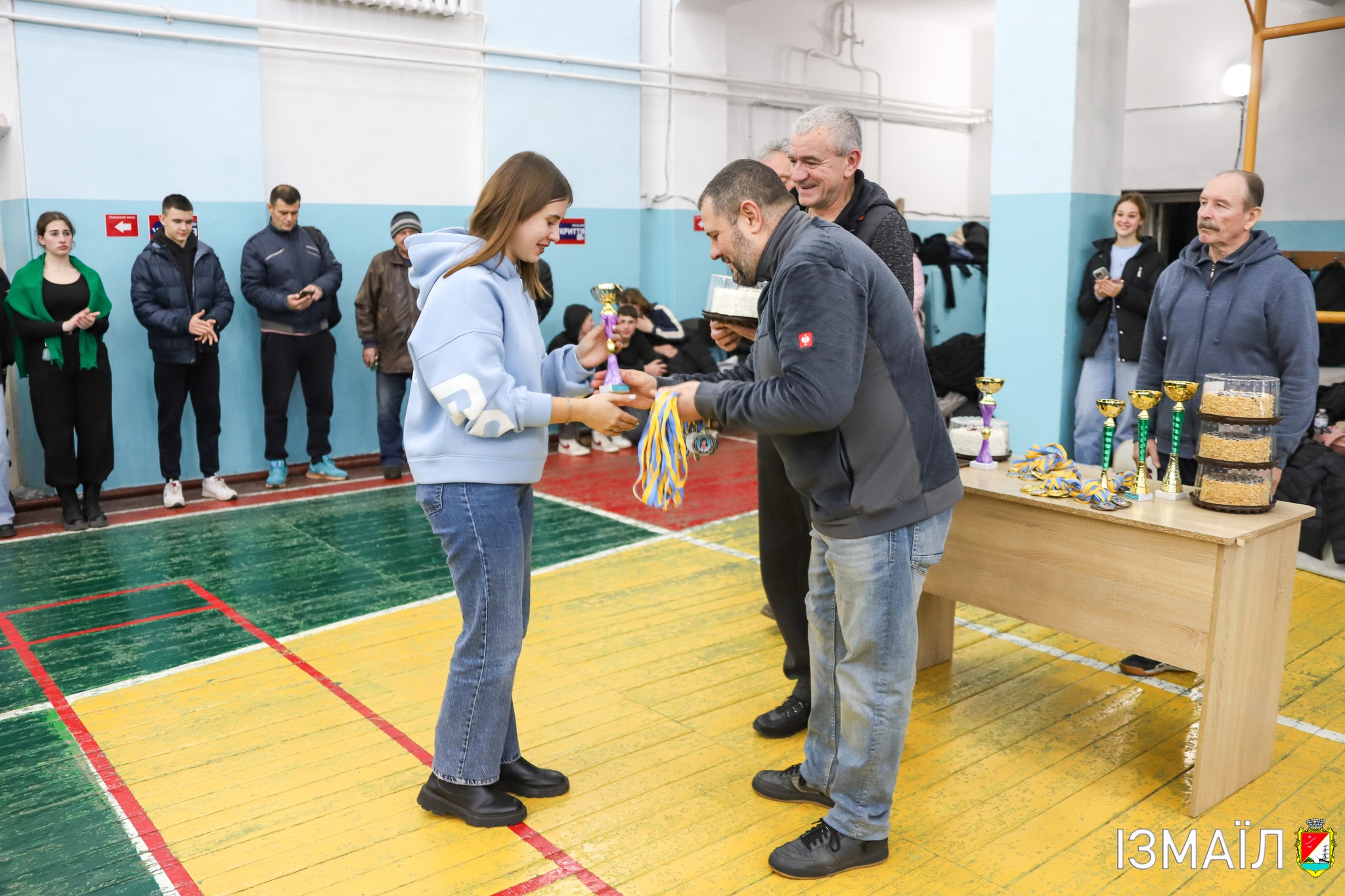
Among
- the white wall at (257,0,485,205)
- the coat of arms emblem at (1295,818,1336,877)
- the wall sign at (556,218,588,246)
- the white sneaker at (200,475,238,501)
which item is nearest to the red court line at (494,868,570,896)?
the coat of arms emblem at (1295,818,1336,877)

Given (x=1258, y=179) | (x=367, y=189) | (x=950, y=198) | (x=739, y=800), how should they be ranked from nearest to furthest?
(x=739, y=800), (x=1258, y=179), (x=367, y=189), (x=950, y=198)

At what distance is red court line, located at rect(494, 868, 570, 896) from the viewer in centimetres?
263

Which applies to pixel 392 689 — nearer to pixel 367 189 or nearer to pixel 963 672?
pixel 963 672

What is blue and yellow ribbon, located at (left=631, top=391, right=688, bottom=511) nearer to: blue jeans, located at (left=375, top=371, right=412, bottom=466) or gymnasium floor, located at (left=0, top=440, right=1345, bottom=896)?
gymnasium floor, located at (left=0, top=440, right=1345, bottom=896)

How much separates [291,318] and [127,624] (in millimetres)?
2962

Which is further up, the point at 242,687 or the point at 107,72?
the point at 107,72

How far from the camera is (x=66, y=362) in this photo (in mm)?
5965

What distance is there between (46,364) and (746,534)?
3.99 metres

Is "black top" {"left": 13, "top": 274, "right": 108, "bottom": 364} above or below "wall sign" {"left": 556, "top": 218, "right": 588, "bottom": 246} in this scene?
below

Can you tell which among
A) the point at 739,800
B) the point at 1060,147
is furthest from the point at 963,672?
the point at 1060,147

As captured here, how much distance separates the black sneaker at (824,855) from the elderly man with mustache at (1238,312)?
1.76 meters

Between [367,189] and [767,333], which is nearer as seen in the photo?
[767,333]

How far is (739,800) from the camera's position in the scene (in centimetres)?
306

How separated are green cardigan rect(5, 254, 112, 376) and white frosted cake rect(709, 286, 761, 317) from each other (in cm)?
431
